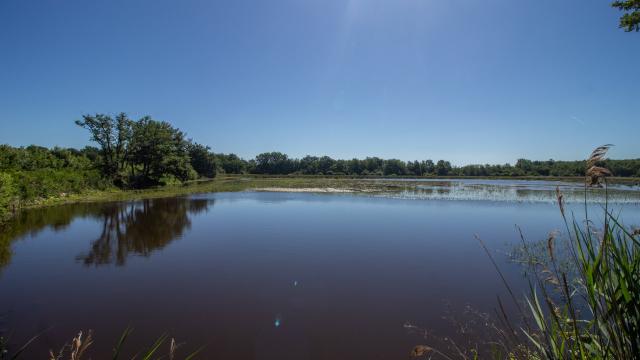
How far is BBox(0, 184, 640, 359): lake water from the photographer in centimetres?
648

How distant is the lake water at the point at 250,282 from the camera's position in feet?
21.2

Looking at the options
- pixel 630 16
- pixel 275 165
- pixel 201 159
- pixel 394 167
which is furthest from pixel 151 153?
pixel 394 167

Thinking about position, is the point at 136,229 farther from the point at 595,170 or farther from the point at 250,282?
the point at 595,170

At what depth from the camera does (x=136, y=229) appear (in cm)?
1617

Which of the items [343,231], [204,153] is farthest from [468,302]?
[204,153]

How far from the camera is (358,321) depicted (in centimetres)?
715

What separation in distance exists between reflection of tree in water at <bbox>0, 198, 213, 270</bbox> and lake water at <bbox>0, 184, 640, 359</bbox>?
10 centimetres

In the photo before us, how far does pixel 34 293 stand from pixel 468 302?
36.6 ft

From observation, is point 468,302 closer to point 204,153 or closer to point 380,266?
point 380,266

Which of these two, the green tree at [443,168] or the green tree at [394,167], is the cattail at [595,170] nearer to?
the green tree at [394,167]

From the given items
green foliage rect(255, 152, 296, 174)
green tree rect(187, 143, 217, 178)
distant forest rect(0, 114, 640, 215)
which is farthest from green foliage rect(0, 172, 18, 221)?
green foliage rect(255, 152, 296, 174)

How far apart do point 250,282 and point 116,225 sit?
459 inches

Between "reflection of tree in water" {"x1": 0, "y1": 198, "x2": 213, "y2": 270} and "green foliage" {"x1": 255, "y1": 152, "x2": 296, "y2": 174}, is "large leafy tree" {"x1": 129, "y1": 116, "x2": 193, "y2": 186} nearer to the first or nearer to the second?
"reflection of tree in water" {"x1": 0, "y1": 198, "x2": 213, "y2": 270}

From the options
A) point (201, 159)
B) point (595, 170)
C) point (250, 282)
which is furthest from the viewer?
point (201, 159)
